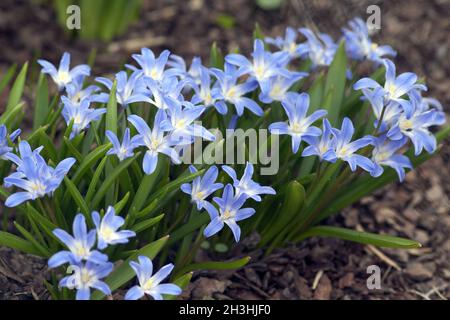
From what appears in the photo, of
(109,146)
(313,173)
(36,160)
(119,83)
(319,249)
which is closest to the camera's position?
(36,160)

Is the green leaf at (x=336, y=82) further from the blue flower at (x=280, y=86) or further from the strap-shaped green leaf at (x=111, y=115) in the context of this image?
the strap-shaped green leaf at (x=111, y=115)

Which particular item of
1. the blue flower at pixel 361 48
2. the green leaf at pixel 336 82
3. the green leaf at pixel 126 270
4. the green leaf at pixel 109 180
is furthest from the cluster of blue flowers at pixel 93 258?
the blue flower at pixel 361 48

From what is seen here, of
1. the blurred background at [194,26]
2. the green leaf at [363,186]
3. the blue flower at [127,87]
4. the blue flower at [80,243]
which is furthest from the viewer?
the blurred background at [194,26]

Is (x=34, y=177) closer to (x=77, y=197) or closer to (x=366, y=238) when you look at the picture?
(x=77, y=197)

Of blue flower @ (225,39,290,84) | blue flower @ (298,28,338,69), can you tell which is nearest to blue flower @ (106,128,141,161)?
blue flower @ (225,39,290,84)
